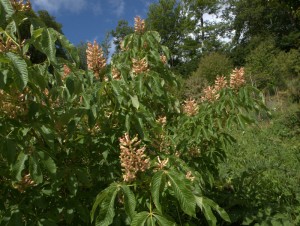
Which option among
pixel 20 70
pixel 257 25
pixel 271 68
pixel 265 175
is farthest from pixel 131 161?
pixel 257 25

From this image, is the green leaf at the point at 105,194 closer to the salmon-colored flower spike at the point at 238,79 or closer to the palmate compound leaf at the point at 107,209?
the palmate compound leaf at the point at 107,209

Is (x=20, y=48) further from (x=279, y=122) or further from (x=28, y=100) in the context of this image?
(x=279, y=122)

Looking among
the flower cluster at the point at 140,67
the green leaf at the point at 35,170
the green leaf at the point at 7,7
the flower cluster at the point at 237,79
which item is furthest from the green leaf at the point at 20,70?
the flower cluster at the point at 237,79

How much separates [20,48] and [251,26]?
3685 centimetres

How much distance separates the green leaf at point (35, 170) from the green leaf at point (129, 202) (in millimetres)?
388

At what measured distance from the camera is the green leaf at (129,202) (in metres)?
1.56

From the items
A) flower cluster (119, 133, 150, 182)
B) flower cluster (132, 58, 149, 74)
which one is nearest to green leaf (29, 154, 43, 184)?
flower cluster (119, 133, 150, 182)

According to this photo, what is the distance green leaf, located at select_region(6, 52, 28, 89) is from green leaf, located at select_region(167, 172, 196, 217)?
0.75 metres

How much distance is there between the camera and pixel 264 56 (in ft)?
81.4

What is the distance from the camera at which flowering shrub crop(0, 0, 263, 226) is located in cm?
159

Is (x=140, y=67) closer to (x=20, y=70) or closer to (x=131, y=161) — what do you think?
(x=131, y=161)

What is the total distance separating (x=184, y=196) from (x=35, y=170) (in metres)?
0.69

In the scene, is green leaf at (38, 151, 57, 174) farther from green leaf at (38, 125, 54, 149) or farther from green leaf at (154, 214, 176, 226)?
green leaf at (154, 214, 176, 226)

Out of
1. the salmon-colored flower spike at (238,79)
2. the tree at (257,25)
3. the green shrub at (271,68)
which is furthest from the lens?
the tree at (257,25)
